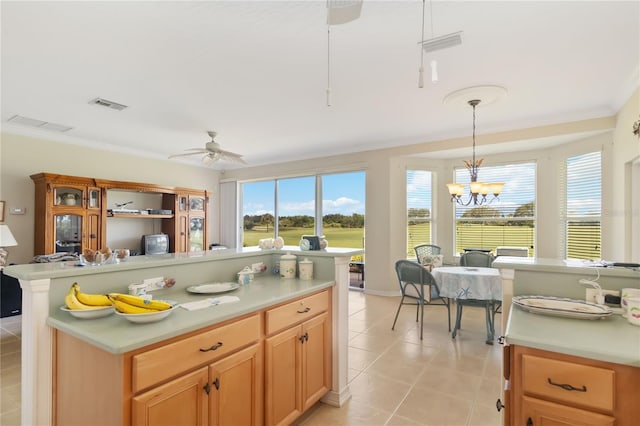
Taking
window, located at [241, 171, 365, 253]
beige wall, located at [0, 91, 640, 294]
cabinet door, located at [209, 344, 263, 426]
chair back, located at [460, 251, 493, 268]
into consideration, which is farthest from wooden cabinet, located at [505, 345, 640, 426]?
window, located at [241, 171, 365, 253]

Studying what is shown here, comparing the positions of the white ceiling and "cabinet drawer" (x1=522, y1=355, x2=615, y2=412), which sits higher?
the white ceiling

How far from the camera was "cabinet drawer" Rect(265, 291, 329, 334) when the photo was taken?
1.85m

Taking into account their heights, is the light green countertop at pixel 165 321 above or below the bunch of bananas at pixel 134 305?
below

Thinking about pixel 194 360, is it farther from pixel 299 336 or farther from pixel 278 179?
pixel 278 179

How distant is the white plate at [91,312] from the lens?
144 cm

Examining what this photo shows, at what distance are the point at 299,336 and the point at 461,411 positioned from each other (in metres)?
1.32

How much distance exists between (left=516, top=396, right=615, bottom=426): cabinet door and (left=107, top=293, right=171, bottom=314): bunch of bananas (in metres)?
1.61

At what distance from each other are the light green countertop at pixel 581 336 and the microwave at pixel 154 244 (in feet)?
19.8

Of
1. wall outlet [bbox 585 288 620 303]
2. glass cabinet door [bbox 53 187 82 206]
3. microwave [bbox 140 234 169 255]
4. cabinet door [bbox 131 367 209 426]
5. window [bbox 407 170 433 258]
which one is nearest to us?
cabinet door [bbox 131 367 209 426]

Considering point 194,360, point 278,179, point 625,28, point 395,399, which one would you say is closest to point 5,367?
point 194,360

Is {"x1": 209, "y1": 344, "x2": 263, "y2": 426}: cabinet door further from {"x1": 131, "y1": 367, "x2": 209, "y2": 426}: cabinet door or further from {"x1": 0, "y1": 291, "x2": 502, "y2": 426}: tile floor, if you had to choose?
{"x1": 0, "y1": 291, "x2": 502, "y2": 426}: tile floor

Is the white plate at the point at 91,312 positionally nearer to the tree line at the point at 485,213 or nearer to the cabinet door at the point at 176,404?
the cabinet door at the point at 176,404

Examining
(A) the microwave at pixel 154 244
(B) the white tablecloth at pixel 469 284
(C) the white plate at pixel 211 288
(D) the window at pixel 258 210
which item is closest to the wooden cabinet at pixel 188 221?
(A) the microwave at pixel 154 244

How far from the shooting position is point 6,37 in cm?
236
